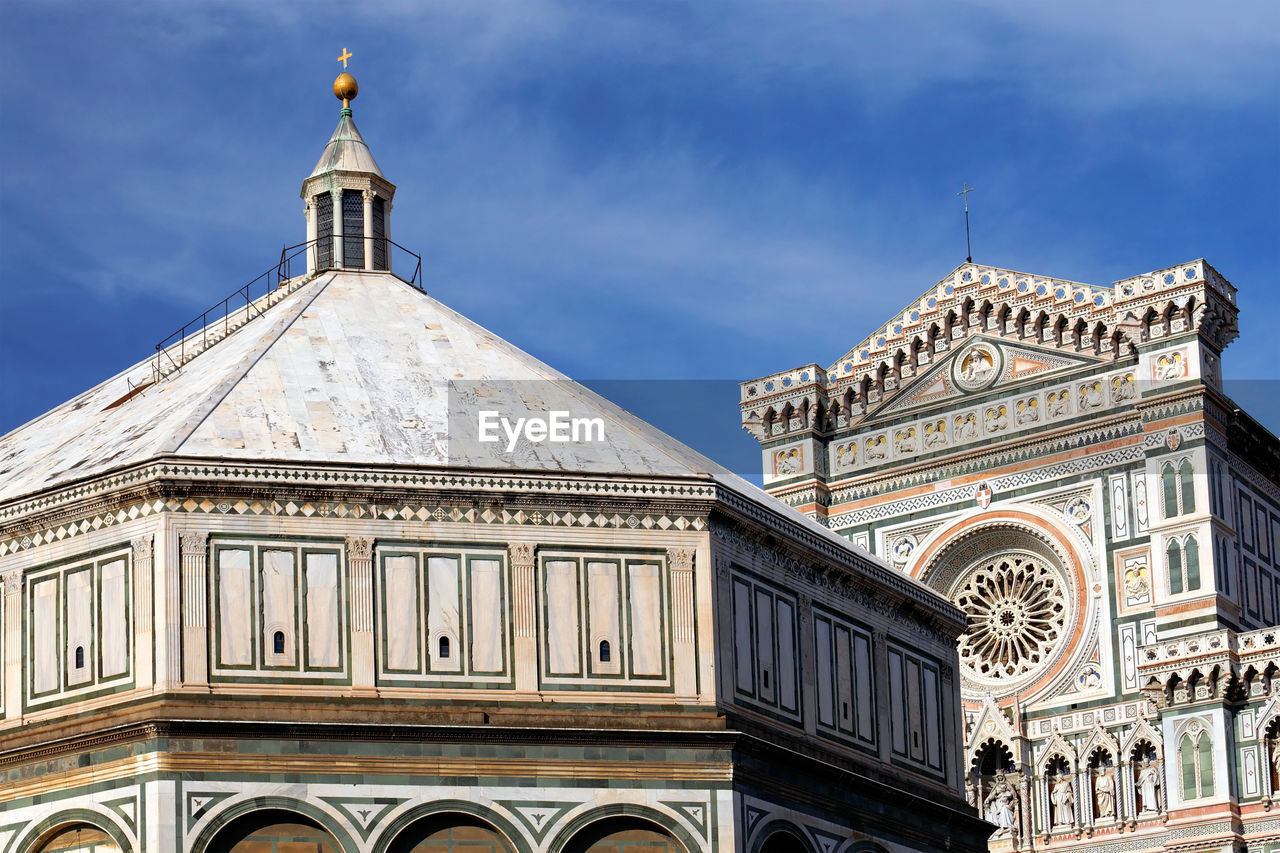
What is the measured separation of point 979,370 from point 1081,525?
204 inches

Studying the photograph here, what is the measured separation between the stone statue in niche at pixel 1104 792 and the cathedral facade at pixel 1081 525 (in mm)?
77

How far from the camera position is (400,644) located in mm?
34812

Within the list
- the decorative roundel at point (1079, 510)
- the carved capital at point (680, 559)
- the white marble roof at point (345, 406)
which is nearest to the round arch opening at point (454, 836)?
the carved capital at point (680, 559)

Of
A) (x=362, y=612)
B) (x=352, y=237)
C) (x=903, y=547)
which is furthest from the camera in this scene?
(x=903, y=547)

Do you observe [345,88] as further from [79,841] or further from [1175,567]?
[1175,567]

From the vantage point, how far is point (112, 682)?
3431cm

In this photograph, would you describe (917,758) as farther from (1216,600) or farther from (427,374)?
(1216,600)

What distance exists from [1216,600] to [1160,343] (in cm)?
625

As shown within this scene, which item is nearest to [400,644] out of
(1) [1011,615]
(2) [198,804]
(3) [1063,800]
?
(2) [198,804]

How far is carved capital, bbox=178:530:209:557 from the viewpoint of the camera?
34.4 metres

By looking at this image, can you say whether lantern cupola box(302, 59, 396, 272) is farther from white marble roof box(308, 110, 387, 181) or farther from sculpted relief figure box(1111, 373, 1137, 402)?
sculpted relief figure box(1111, 373, 1137, 402)

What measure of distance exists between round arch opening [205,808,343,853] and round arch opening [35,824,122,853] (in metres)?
1.53

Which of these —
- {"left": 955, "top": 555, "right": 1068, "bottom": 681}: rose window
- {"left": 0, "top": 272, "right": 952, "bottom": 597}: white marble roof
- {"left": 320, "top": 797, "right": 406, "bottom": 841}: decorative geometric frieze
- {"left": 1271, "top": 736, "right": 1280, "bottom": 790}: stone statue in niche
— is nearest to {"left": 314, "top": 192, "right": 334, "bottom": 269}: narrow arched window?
{"left": 0, "top": 272, "right": 952, "bottom": 597}: white marble roof

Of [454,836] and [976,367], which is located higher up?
[976,367]
